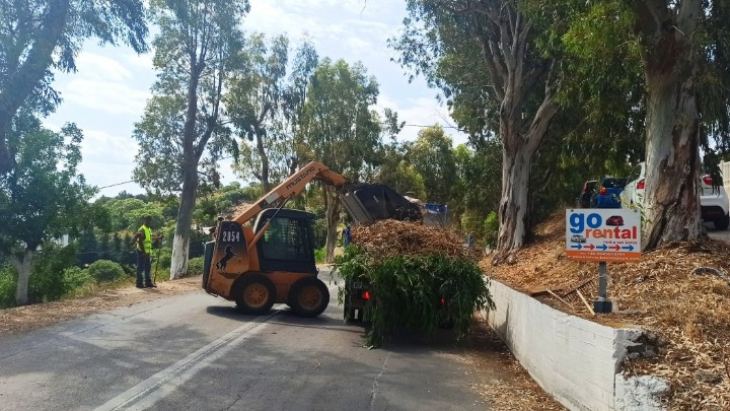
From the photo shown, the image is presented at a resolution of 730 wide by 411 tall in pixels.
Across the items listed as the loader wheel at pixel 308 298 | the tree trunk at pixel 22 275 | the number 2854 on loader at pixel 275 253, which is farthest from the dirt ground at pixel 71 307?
the loader wheel at pixel 308 298

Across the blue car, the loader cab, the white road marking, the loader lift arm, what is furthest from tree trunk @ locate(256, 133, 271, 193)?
the white road marking

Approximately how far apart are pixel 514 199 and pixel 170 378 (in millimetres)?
14612

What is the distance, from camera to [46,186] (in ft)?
57.8

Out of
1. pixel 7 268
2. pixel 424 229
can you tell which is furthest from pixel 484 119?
pixel 7 268

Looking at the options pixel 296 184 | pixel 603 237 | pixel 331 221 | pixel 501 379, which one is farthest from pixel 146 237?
pixel 331 221

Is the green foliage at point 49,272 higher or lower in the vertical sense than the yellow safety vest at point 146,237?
lower

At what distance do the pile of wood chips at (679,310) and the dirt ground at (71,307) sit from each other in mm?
8762

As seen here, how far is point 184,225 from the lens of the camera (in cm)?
2908

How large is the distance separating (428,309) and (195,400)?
520 cm

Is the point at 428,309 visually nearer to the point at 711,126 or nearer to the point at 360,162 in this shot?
the point at 711,126

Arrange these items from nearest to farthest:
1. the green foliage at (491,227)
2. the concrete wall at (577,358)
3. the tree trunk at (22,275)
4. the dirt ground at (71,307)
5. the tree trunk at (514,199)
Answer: the concrete wall at (577,358), the dirt ground at (71,307), the tree trunk at (22,275), the tree trunk at (514,199), the green foliage at (491,227)

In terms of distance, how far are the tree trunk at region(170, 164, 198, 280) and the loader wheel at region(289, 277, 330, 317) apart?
48.4 ft

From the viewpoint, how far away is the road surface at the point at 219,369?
7324mm

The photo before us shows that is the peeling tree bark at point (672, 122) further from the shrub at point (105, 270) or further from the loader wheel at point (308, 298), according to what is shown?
the shrub at point (105, 270)
